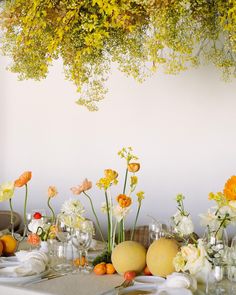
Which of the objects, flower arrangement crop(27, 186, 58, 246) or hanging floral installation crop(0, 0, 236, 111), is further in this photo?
hanging floral installation crop(0, 0, 236, 111)

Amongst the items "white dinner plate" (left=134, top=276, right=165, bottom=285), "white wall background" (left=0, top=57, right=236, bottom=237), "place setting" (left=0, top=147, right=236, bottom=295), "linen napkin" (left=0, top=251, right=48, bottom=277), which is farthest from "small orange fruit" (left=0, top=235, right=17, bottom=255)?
"white wall background" (left=0, top=57, right=236, bottom=237)

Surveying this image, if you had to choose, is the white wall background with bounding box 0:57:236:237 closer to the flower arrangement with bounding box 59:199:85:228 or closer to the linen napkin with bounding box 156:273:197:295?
the flower arrangement with bounding box 59:199:85:228

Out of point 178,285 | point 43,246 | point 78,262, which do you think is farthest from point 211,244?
point 43,246

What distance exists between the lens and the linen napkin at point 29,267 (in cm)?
200

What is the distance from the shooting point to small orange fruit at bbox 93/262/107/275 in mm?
2057

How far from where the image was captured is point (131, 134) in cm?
400

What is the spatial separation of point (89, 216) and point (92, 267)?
2.07 metres

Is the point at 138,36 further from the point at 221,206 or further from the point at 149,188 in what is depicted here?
the point at 221,206

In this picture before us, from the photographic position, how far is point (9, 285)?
1.91m

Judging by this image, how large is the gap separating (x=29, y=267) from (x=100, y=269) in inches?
11.0

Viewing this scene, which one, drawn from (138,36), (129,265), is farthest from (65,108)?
(129,265)

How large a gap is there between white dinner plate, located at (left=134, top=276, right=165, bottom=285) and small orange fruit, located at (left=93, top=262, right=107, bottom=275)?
18cm

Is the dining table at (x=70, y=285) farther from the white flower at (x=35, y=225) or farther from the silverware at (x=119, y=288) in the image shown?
the white flower at (x=35, y=225)

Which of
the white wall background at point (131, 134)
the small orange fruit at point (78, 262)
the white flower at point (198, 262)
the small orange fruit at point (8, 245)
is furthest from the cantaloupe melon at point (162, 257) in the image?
the white wall background at point (131, 134)
